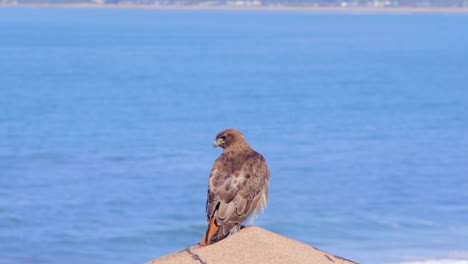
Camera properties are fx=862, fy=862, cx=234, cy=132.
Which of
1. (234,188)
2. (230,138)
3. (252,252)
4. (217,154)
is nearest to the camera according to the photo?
(252,252)

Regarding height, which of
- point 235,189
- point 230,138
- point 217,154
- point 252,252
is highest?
point 217,154

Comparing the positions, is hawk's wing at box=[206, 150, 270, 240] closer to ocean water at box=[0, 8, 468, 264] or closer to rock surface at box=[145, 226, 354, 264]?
rock surface at box=[145, 226, 354, 264]

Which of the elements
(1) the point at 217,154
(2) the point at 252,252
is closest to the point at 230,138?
(2) the point at 252,252

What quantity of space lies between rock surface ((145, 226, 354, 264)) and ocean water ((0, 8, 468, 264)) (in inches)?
430

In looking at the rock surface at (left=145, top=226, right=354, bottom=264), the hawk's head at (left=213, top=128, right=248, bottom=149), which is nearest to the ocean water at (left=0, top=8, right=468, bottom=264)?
the hawk's head at (left=213, top=128, right=248, bottom=149)

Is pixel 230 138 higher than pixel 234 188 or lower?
higher

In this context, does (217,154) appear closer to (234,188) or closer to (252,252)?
(234,188)

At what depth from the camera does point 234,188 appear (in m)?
7.86

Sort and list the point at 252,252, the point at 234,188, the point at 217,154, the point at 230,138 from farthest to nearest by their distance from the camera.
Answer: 1. the point at 217,154
2. the point at 230,138
3. the point at 234,188
4. the point at 252,252

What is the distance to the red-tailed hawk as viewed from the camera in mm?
7633

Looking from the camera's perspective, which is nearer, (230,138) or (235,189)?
(235,189)

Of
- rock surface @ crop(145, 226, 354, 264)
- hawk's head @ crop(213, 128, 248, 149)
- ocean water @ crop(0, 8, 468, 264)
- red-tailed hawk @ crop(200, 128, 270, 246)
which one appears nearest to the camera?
rock surface @ crop(145, 226, 354, 264)

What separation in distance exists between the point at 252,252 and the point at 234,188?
944 millimetres

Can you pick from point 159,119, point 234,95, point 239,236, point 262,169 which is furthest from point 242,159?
point 234,95
